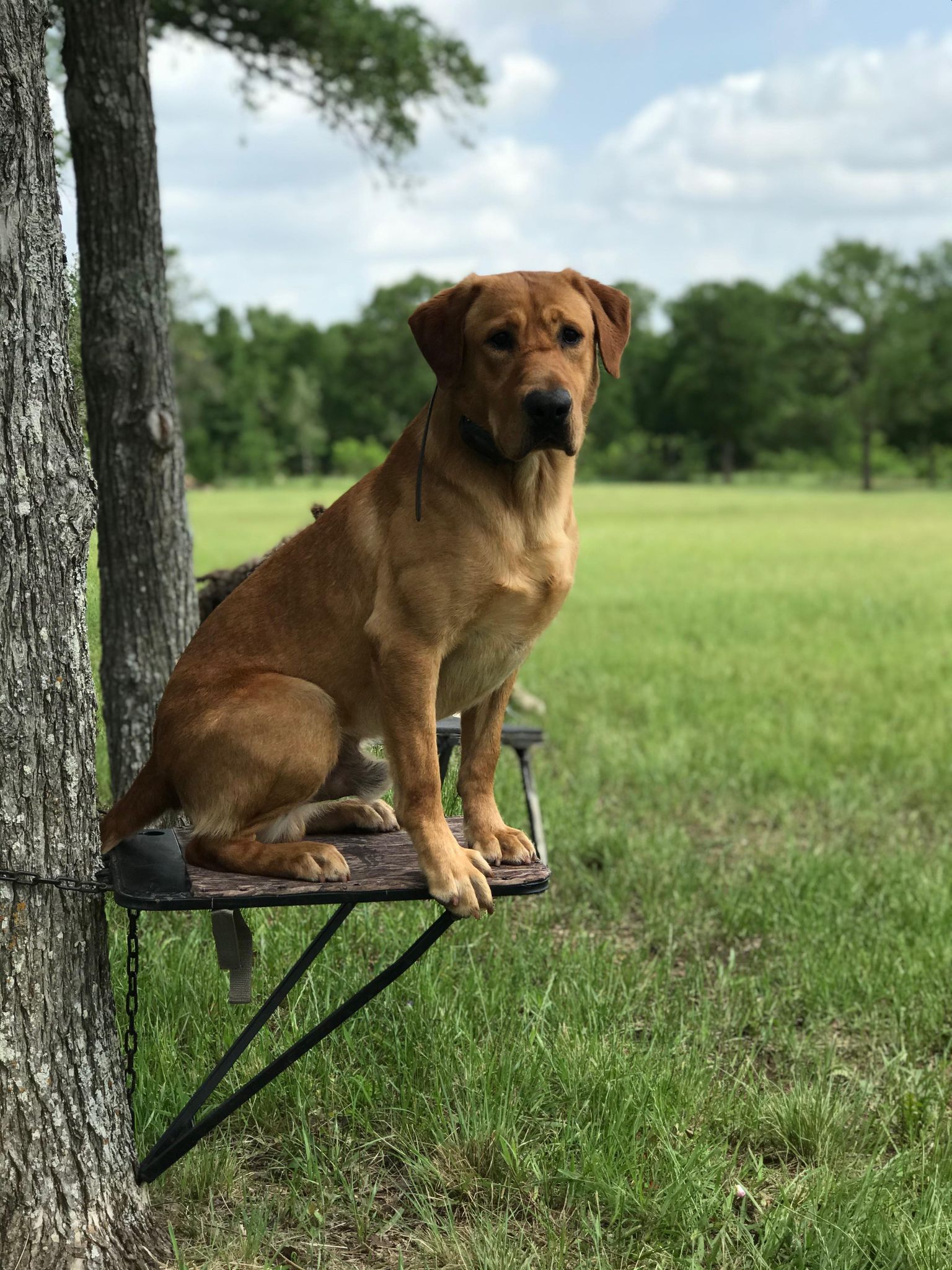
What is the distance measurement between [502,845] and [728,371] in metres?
81.2

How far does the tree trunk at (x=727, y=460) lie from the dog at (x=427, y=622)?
76.4 meters

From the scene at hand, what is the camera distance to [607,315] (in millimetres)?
2883

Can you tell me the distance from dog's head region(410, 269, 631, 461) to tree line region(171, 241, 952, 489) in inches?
2693

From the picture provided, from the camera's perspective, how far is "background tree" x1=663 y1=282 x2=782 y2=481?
79.5 meters

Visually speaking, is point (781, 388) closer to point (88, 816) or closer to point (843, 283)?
point (843, 283)

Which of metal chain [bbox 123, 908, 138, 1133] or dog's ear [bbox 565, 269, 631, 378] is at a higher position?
dog's ear [bbox 565, 269, 631, 378]

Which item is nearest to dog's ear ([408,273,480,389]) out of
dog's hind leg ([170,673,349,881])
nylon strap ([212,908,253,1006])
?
dog's hind leg ([170,673,349,881])

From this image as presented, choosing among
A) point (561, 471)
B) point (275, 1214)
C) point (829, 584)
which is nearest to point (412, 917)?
point (275, 1214)

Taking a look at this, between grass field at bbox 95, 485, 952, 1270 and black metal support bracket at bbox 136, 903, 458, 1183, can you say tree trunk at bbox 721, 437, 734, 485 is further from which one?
black metal support bracket at bbox 136, 903, 458, 1183

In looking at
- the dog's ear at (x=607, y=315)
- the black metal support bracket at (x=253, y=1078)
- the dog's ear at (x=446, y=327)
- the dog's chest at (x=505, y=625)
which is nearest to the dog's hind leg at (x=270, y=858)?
the black metal support bracket at (x=253, y=1078)

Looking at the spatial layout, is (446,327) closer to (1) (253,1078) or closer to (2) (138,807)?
(2) (138,807)

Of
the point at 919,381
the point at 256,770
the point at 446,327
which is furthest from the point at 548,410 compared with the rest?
the point at 919,381

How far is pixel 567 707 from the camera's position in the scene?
9.66 meters

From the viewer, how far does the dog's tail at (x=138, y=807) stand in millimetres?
2992
